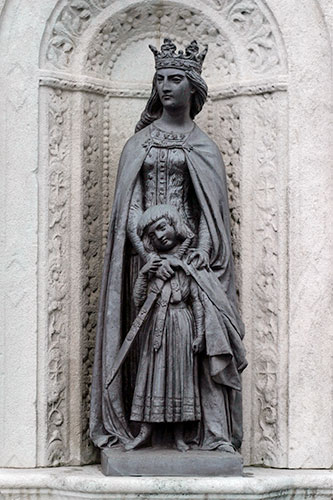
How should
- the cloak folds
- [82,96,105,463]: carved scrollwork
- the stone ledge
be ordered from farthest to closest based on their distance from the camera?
1. [82,96,105,463]: carved scrollwork
2. the cloak folds
3. the stone ledge

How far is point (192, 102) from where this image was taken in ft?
27.6

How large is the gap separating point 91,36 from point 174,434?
1.97m

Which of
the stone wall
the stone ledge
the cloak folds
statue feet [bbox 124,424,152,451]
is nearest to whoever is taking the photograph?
the stone ledge

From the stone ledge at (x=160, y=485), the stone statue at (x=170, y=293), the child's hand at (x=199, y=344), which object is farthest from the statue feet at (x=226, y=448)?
the child's hand at (x=199, y=344)

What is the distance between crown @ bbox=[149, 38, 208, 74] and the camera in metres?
8.23

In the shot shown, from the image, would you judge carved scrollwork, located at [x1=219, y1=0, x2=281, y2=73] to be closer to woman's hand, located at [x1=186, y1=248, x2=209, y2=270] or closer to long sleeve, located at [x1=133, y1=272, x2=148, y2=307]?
woman's hand, located at [x1=186, y1=248, x2=209, y2=270]

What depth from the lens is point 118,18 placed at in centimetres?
862

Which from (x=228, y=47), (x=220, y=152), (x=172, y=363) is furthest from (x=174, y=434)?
(x=228, y=47)

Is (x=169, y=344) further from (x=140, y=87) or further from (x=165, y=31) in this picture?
(x=165, y=31)

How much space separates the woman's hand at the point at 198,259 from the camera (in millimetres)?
8117

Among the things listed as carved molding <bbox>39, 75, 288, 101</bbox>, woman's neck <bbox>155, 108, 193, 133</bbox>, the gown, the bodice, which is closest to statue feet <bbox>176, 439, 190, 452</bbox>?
the gown

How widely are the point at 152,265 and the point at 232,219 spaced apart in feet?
2.29

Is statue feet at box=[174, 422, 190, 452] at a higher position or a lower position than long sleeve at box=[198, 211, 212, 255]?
lower

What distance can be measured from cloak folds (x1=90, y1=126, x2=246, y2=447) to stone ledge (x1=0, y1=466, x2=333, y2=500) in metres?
0.27
